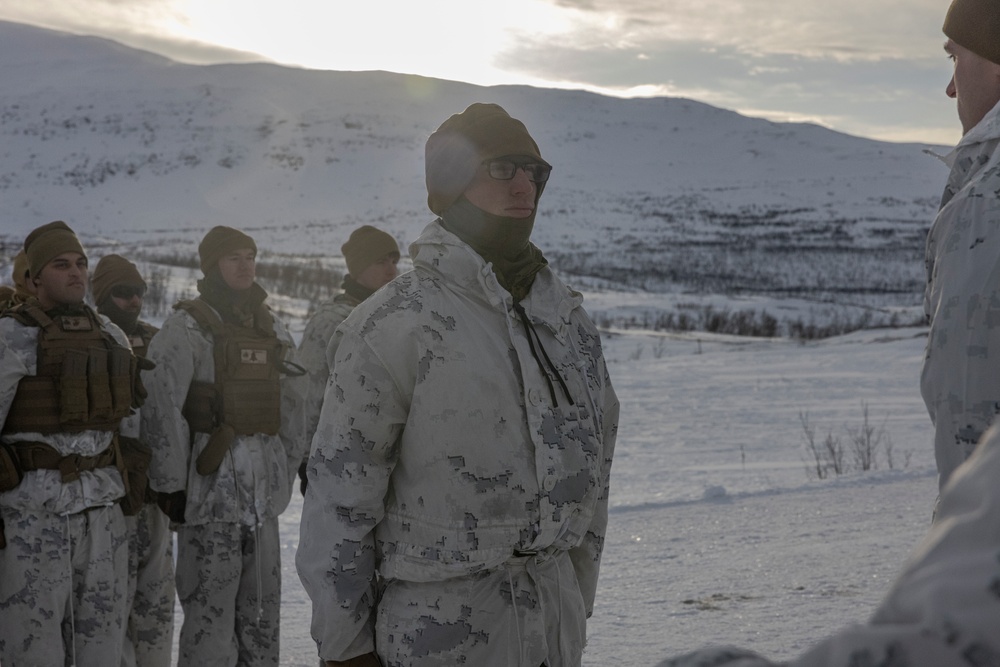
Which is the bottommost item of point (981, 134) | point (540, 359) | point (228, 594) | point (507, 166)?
point (228, 594)

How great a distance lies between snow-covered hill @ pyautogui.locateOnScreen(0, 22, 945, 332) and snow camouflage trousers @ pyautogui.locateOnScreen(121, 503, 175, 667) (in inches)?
1125

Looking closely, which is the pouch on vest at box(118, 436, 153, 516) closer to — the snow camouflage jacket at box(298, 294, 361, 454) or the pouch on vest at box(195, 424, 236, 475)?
the pouch on vest at box(195, 424, 236, 475)

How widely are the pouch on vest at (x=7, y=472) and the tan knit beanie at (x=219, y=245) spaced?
1210mm

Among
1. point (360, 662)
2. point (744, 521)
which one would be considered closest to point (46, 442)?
point (360, 662)

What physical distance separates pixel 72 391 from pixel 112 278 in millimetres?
1356

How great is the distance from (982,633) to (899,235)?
184 feet

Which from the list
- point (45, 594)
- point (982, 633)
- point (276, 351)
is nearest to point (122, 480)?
point (45, 594)

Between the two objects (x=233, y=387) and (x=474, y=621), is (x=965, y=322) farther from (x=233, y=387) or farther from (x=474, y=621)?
(x=233, y=387)

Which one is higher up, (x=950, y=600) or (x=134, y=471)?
(x=950, y=600)

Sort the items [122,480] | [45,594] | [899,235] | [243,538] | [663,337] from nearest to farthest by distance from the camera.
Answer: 1. [45,594]
2. [122,480]
3. [243,538]
4. [663,337]
5. [899,235]

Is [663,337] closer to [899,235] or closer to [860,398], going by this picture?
[860,398]

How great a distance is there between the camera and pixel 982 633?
1.99ft

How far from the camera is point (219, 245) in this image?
178 inches

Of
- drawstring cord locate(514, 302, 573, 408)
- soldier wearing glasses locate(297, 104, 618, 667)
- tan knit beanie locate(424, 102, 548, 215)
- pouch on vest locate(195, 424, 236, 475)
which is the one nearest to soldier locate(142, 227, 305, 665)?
pouch on vest locate(195, 424, 236, 475)
